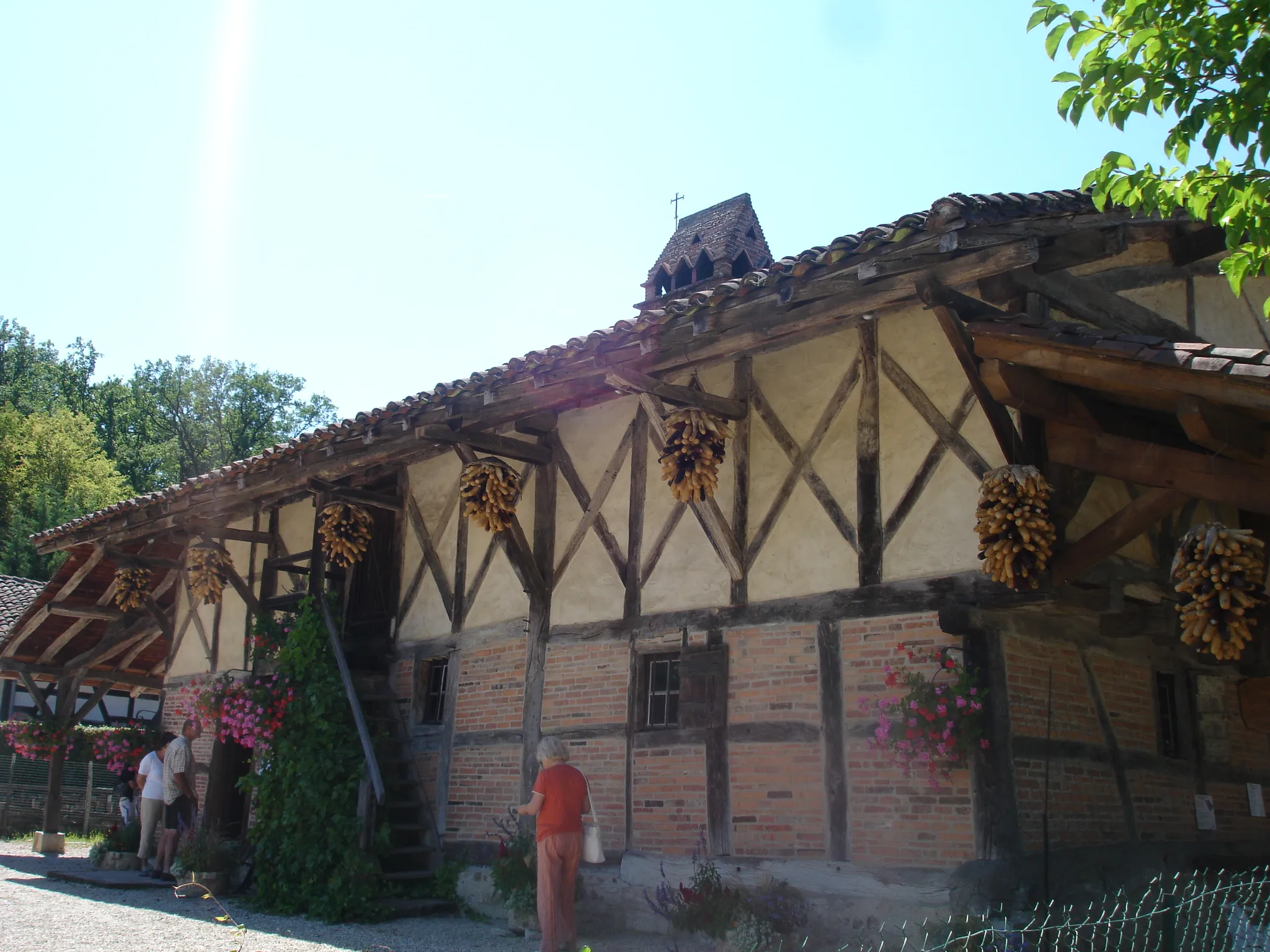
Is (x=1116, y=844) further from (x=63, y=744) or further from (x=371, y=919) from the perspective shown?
(x=63, y=744)

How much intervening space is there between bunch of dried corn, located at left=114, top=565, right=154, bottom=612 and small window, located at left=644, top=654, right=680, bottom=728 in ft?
25.0

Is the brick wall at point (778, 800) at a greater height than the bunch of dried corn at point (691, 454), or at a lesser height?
lesser

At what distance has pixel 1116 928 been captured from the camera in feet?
21.8

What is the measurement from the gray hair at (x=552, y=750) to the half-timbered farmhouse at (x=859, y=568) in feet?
3.70

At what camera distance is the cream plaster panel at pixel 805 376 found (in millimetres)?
7758

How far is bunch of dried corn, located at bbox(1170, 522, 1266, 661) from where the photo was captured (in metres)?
5.22

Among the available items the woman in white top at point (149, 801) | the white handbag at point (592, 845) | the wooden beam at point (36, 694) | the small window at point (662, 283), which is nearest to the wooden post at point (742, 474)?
the white handbag at point (592, 845)

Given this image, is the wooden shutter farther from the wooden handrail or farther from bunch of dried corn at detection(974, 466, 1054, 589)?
the wooden handrail

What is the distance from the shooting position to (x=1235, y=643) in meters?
5.20

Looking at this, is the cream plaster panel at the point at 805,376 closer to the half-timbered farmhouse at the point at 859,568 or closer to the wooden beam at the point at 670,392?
the half-timbered farmhouse at the point at 859,568

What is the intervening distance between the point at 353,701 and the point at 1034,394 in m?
6.57

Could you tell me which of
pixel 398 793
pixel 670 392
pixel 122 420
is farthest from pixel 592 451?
pixel 122 420

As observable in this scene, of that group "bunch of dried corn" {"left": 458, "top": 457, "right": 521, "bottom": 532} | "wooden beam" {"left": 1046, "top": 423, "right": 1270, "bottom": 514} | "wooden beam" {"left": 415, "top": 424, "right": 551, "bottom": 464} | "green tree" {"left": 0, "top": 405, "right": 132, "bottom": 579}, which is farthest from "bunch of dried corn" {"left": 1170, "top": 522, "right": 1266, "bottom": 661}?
"green tree" {"left": 0, "top": 405, "right": 132, "bottom": 579}

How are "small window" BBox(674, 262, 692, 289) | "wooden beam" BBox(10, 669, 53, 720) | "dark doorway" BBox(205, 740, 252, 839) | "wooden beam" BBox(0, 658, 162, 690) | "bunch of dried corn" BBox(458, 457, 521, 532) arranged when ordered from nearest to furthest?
1. "bunch of dried corn" BBox(458, 457, 521, 532)
2. "dark doorway" BBox(205, 740, 252, 839)
3. "wooden beam" BBox(10, 669, 53, 720)
4. "wooden beam" BBox(0, 658, 162, 690)
5. "small window" BBox(674, 262, 692, 289)
